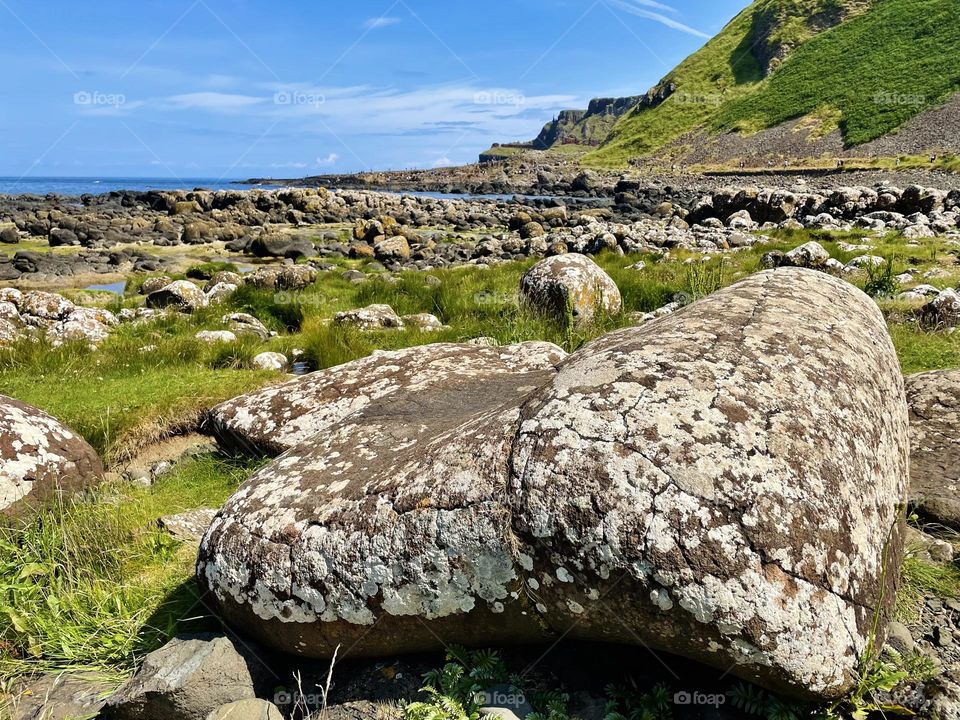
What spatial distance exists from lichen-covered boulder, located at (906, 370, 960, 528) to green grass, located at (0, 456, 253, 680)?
446 centimetres

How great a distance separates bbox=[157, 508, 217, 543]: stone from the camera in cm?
482

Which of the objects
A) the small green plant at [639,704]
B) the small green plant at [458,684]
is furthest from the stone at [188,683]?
the small green plant at [639,704]

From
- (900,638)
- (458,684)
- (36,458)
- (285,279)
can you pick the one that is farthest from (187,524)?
(285,279)

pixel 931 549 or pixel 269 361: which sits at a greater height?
pixel 269 361

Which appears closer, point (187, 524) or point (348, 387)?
point (187, 524)

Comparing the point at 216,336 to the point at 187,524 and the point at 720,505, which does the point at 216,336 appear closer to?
the point at 187,524

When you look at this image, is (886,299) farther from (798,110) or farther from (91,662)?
(798,110)

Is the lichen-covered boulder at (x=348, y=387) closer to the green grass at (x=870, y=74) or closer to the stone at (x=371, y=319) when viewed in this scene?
the stone at (x=371, y=319)

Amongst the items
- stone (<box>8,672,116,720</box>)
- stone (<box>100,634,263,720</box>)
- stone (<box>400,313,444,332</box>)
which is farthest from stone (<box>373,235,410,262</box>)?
stone (<box>100,634,263,720</box>)

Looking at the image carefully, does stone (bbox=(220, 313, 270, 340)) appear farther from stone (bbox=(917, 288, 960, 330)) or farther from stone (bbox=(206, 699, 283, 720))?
stone (bbox=(917, 288, 960, 330))

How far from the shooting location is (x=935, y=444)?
439 centimetres

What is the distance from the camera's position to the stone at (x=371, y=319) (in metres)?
10.8

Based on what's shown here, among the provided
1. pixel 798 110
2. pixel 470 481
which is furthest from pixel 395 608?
pixel 798 110

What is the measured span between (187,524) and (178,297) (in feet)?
35.1
